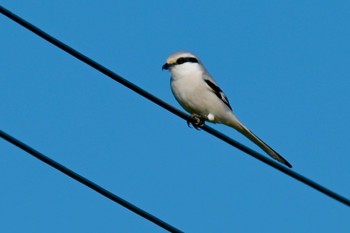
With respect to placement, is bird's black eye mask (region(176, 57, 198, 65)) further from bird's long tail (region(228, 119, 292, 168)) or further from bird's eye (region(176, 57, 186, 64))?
bird's long tail (region(228, 119, 292, 168))

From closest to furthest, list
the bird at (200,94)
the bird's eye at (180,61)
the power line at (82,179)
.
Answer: the power line at (82,179)
the bird at (200,94)
the bird's eye at (180,61)

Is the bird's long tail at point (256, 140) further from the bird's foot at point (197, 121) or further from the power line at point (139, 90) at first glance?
the power line at point (139, 90)

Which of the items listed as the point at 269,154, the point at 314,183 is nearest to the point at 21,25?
the point at 314,183

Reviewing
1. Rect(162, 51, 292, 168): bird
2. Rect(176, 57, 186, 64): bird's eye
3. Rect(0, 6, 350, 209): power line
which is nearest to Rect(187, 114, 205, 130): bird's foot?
Rect(162, 51, 292, 168): bird

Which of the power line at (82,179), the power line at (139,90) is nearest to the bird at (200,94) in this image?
the power line at (139,90)

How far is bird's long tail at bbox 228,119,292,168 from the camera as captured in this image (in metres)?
7.92

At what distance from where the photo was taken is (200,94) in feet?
28.2

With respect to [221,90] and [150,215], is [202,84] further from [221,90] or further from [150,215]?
[150,215]

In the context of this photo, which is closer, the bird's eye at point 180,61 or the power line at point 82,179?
the power line at point 82,179

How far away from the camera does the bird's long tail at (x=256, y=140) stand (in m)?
7.92

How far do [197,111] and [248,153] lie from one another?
2922 mm

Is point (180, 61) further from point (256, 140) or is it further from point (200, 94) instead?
point (256, 140)

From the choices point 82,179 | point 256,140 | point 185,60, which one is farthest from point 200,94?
point 82,179

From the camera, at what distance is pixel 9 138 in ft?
16.8
